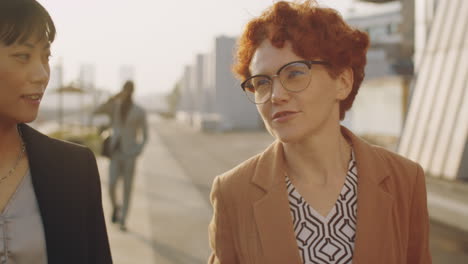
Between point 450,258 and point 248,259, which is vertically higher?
point 248,259

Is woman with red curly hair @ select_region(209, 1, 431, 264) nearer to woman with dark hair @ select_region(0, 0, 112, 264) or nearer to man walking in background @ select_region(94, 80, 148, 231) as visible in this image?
woman with dark hair @ select_region(0, 0, 112, 264)

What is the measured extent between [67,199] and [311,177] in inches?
38.1

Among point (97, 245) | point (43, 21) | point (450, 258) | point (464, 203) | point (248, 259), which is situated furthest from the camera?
point (464, 203)

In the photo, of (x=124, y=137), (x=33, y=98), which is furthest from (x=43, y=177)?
(x=124, y=137)

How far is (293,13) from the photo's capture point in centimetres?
179

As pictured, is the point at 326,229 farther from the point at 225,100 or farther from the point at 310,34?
the point at 225,100

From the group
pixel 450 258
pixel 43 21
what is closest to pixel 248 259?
pixel 43 21

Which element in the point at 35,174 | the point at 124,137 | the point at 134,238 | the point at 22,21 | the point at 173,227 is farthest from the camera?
the point at 173,227

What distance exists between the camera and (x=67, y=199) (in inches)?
70.9

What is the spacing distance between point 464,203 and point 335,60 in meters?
6.22

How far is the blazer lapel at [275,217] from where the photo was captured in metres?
1.72

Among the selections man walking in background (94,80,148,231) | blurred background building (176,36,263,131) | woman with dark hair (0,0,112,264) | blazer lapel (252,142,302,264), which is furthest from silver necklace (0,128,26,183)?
blurred background building (176,36,263,131)

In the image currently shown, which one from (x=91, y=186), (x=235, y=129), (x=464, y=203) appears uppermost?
(x=91, y=186)

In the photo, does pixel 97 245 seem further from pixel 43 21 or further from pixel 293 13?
pixel 293 13
